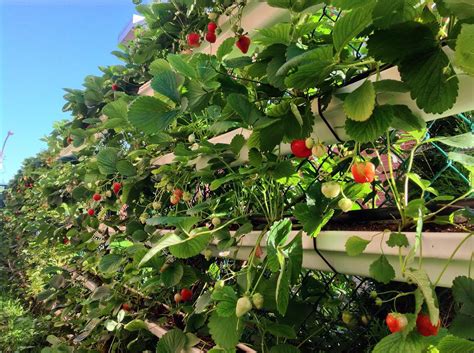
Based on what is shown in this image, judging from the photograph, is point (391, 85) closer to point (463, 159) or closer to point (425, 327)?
point (463, 159)

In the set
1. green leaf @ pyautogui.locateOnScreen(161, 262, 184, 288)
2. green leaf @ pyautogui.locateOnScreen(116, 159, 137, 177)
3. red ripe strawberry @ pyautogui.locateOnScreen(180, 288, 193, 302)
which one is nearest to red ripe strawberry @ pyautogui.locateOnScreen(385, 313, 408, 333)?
green leaf @ pyautogui.locateOnScreen(161, 262, 184, 288)

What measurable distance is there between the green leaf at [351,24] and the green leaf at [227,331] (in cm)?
48

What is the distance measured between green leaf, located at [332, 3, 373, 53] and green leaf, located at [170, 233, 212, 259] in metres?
0.44

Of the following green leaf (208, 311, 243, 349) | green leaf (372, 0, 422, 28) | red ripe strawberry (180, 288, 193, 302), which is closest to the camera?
green leaf (372, 0, 422, 28)

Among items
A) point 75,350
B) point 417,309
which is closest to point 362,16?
point 417,309

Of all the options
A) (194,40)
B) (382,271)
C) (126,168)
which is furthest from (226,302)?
(194,40)

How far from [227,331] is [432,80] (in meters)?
0.51

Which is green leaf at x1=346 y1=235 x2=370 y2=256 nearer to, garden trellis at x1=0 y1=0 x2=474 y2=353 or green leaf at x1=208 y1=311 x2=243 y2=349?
garden trellis at x1=0 y1=0 x2=474 y2=353

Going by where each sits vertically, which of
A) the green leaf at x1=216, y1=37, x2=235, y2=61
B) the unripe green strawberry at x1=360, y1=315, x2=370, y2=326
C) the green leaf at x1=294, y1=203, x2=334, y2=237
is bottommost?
the unripe green strawberry at x1=360, y1=315, x2=370, y2=326

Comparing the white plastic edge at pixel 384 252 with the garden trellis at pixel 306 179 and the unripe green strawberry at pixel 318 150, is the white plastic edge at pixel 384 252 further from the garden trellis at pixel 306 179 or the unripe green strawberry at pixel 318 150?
the unripe green strawberry at pixel 318 150

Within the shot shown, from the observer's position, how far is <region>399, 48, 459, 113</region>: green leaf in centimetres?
44

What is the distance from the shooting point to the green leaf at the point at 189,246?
688 mm

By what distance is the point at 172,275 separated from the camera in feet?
3.35

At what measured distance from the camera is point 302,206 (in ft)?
2.11
